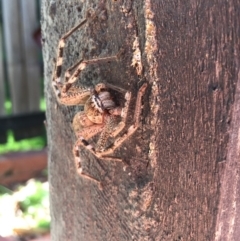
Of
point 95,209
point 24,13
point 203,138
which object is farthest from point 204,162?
point 24,13

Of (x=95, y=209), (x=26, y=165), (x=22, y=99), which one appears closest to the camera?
(x=95, y=209)

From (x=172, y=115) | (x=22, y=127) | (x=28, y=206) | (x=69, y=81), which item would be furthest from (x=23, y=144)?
(x=172, y=115)

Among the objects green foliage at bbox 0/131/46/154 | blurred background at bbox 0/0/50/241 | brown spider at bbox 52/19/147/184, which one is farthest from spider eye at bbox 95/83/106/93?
green foliage at bbox 0/131/46/154

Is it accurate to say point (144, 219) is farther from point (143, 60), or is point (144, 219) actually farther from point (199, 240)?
point (143, 60)

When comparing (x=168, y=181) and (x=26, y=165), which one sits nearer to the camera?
(x=168, y=181)

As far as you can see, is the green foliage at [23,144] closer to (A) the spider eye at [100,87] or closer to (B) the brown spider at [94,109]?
(B) the brown spider at [94,109]

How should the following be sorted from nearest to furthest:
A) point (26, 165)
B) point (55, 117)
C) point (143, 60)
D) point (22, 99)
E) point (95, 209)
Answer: point (143, 60)
point (95, 209)
point (55, 117)
point (26, 165)
point (22, 99)
